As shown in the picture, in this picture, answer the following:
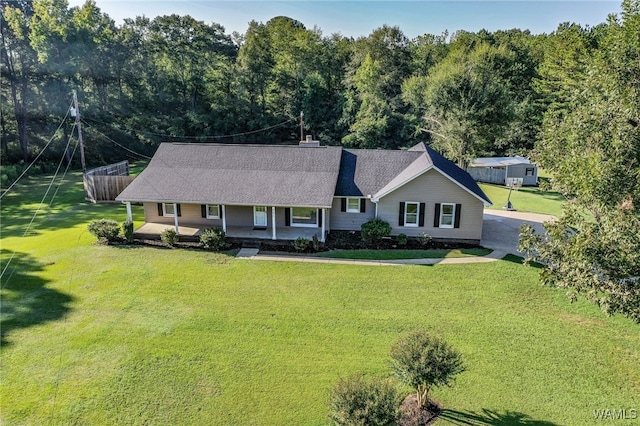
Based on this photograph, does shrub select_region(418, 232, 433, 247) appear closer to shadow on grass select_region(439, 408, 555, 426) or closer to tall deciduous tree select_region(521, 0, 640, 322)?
tall deciduous tree select_region(521, 0, 640, 322)

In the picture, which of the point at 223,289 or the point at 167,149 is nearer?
the point at 223,289

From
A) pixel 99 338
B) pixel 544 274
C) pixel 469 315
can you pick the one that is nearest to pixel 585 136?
pixel 544 274

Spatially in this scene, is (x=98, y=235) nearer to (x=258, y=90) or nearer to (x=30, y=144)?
(x=30, y=144)

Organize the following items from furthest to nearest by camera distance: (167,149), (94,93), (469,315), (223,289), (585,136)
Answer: (94,93), (167,149), (223,289), (469,315), (585,136)

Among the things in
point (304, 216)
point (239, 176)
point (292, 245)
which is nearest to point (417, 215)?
point (304, 216)

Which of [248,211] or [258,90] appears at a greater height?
[258,90]

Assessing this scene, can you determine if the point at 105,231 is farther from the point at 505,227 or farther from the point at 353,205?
the point at 505,227

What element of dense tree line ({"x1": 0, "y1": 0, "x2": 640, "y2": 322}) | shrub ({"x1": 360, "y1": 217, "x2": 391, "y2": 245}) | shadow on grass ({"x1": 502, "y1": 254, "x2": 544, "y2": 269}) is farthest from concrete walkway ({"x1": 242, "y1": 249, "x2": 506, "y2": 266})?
dense tree line ({"x1": 0, "y1": 0, "x2": 640, "y2": 322})

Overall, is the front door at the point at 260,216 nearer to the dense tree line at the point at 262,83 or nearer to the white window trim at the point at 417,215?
the white window trim at the point at 417,215
